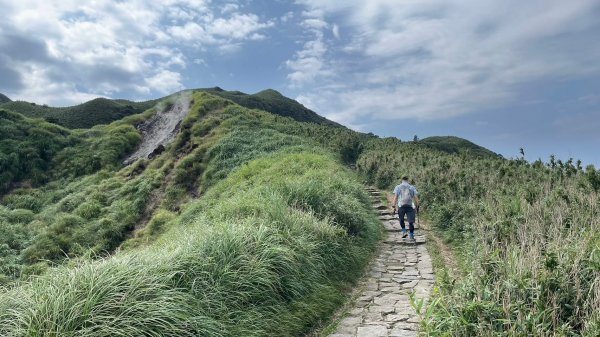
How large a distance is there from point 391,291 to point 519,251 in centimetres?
245

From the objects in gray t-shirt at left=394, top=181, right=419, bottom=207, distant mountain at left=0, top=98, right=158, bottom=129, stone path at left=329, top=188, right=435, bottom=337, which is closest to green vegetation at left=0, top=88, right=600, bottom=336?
stone path at left=329, top=188, right=435, bottom=337

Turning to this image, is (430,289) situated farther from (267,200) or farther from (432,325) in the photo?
(267,200)

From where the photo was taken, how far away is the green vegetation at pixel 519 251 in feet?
15.1

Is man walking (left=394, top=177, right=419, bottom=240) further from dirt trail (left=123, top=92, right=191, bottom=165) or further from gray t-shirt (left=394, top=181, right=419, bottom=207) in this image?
dirt trail (left=123, top=92, right=191, bottom=165)

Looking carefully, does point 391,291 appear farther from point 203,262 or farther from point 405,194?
point 405,194

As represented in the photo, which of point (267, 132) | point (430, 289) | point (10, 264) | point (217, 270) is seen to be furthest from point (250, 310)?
point (267, 132)

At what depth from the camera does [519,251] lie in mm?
6031

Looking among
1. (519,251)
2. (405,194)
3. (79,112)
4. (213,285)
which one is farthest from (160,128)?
(519,251)

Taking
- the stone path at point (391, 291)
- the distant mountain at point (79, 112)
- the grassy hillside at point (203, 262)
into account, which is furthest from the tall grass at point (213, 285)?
the distant mountain at point (79, 112)

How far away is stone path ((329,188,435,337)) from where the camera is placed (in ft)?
19.7

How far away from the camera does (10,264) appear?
1625 centimetres

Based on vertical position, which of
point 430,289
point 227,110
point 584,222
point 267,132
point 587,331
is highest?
point 227,110

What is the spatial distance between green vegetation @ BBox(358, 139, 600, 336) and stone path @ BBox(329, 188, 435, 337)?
692 millimetres

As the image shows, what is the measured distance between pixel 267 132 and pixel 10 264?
1831cm
